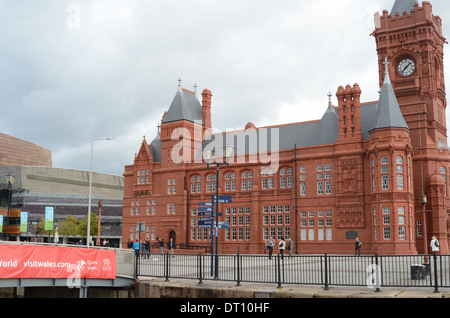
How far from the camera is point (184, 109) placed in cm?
6456

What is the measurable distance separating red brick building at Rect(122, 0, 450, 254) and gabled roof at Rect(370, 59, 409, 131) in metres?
0.10

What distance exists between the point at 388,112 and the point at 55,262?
37.0 m

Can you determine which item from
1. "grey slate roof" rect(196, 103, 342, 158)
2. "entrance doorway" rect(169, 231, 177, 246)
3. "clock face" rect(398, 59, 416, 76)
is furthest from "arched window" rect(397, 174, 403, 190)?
"entrance doorway" rect(169, 231, 177, 246)

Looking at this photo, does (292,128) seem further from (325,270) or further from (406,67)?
(325,270)

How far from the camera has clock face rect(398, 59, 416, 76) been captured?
53.9m

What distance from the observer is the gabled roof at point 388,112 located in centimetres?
4822

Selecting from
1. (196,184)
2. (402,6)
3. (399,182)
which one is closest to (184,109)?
(196,184)

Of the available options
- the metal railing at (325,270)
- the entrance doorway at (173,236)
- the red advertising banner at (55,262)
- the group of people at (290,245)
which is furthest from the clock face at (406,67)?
the red advertising banner at (55,262)

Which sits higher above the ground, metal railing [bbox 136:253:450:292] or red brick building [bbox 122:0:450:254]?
red brick building [bbox 122:0:450:254]

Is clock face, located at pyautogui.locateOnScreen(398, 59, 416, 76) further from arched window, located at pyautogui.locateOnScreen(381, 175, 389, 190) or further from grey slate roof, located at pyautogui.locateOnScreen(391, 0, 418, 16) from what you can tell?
arched window, located at pyautogui.locateOnScreen(381, 175, 389, 190)

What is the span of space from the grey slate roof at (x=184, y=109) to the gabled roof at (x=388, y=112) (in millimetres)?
25104

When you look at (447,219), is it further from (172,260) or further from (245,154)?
(172,260)
